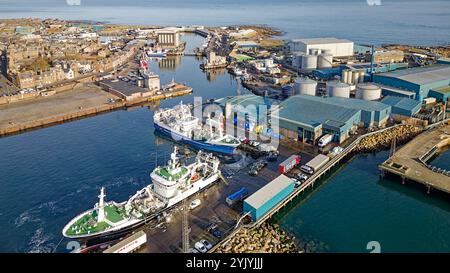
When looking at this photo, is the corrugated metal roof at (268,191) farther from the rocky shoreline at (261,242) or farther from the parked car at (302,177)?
the parked car at (302,177)

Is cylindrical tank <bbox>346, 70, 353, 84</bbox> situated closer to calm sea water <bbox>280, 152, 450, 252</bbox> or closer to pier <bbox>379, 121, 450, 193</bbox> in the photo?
pier <bbox>379, 121, 450, 193</bbox>

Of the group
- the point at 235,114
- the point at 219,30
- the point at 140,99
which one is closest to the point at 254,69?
the point at 140,99

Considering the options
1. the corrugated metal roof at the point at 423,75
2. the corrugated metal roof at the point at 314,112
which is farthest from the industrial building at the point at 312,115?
the corrugated metal roof at the point at 423,75

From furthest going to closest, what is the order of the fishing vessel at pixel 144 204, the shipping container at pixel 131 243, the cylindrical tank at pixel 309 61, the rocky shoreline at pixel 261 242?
the cylindrical tank at pixel 309 61, the fishing vessel at pixel 144 204, the rocky shoreline at pixel 261 242, the shipping container at pixel 131 243

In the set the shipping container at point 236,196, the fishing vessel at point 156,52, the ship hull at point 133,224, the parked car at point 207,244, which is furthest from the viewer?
the fishing vessel at point 156,52

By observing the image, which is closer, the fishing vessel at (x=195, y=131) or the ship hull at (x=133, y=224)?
the ship hull at (x=133, y=224)

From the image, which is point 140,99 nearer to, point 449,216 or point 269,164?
point 269,164
